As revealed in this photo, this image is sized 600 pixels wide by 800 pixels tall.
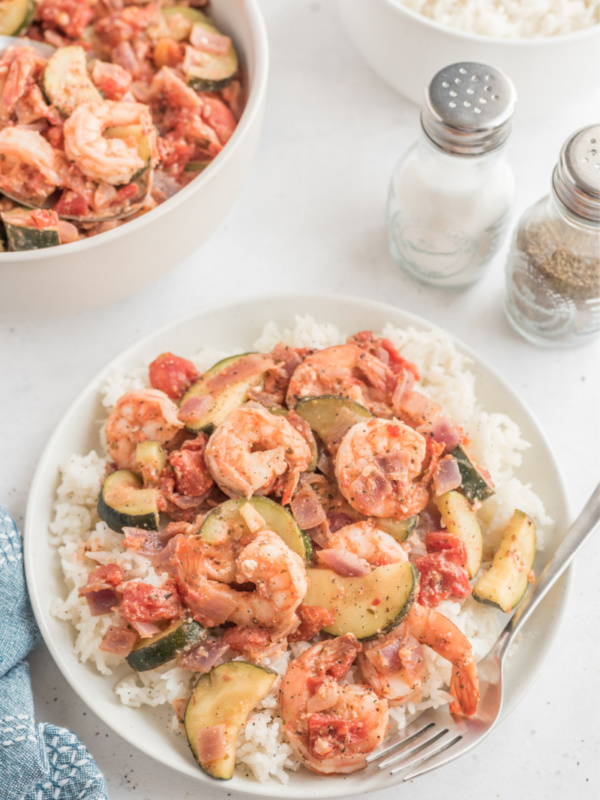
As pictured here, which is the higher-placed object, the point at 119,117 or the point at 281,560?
the point at 119,117

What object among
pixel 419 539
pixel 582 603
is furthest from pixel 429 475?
pixel 582 603

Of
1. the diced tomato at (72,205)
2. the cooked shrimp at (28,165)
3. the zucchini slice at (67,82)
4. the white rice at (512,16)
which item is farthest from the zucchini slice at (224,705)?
the white rice at (512,16)

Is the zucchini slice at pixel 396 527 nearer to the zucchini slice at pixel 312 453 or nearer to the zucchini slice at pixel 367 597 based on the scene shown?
the zucchini slice at pixel 367 597

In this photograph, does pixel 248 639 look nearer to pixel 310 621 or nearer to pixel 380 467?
pixel 310 621

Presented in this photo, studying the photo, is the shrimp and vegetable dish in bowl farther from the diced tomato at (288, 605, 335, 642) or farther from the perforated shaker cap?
the diced tomato at (288, 605, 335, 642)

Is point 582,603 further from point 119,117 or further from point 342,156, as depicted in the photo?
point 119,117
